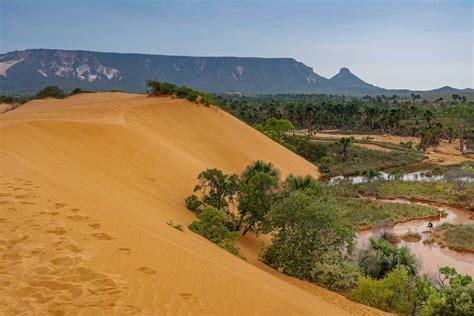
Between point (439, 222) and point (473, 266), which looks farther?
point (439, 222)

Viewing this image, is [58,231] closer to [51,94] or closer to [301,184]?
[301,184]

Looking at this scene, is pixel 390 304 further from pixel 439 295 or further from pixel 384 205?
pixel 384 205

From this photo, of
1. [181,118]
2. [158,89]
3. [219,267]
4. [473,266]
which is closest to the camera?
[219,267]

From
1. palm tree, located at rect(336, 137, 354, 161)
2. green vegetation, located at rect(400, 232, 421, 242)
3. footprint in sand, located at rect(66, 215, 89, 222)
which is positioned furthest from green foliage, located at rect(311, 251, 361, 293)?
palm tree, located at rect(336, 137, 354, 161)

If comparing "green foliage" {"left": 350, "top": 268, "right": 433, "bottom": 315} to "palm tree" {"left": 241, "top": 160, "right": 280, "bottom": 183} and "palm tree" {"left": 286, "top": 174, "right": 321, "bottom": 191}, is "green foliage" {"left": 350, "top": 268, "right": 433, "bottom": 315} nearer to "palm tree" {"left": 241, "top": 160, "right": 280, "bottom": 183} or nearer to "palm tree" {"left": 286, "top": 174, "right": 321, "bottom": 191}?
"palm tree" {"left": 286, "top": 174, "right": 321, "bottom": 191}

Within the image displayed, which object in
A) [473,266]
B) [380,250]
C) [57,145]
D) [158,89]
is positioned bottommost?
[473,266]

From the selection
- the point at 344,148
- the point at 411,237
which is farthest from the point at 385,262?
the point at 344,148

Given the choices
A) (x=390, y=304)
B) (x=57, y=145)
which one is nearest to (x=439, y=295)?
(x=390, y=304)
